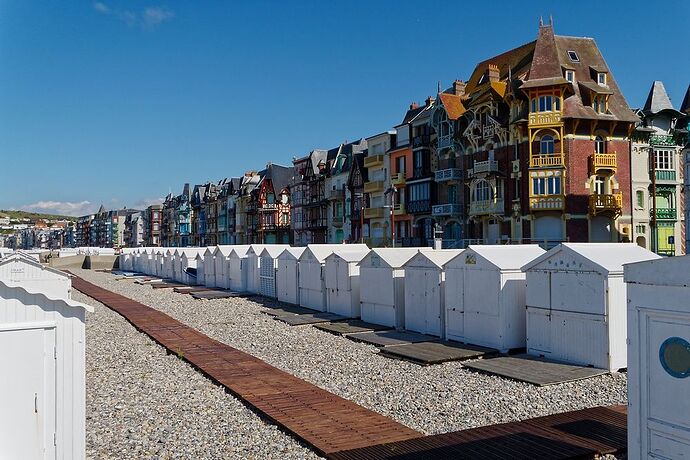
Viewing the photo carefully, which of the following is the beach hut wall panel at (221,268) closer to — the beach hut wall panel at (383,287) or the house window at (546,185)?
the beach hut wall panel at (383,287)

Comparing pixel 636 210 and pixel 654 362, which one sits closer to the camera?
pixel 654 362

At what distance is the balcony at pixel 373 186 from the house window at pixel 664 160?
23248mm

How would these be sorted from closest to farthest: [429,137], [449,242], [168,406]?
[168,406]
[449,242]
[429,137]

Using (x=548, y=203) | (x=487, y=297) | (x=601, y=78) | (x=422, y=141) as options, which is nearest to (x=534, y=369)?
(x=487, y=297)

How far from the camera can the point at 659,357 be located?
260 inches

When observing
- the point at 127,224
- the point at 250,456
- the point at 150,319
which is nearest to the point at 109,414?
the point at 250,456

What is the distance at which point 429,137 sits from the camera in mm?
51344

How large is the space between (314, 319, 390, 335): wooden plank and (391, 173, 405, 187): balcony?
110ft

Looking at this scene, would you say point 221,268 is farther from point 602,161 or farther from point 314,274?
point 602,161

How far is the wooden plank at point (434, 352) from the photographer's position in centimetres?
1474

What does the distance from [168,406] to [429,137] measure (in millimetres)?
42870

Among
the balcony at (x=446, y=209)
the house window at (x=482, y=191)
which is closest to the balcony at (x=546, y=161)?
the house window at (x=482, y=191)

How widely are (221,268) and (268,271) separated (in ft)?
25.2

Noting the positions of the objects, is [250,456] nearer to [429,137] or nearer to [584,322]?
[584,322]
